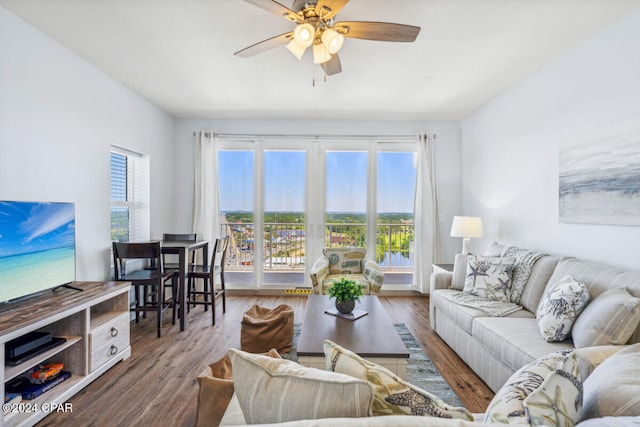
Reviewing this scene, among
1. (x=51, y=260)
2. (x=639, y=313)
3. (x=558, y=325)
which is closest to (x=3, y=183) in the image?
(x=51, y=260)

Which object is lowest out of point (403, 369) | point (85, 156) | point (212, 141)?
point (403, 369)

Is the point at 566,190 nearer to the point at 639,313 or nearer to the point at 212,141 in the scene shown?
the point at 639,313

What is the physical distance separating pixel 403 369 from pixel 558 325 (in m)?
1.01

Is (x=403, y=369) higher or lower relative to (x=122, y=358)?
higher

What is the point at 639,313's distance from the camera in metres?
1.62

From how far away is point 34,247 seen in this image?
2041 mm

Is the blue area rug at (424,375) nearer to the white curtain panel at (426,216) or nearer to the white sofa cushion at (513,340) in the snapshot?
the white sofa cushion at (513,340)

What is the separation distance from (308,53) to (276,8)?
90cm

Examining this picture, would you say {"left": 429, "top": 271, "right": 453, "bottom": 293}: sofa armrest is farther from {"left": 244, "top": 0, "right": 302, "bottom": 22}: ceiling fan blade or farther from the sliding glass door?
{"left": 244, "top": 0, "right": 302, "bottom": 22}: ceiling fan blade

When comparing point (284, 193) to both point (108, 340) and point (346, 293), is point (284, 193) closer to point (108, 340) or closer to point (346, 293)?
point (346, 293)

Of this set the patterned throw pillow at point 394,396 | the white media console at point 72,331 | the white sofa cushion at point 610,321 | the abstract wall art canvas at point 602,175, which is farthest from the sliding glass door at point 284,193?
the patterned throw pillow at point 394,396

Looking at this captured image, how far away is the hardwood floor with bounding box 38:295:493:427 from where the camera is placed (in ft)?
6.33

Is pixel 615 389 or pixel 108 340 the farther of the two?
pixel 108 340

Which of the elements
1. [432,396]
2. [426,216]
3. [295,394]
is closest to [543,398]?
[432,396]
